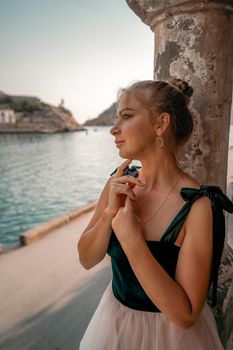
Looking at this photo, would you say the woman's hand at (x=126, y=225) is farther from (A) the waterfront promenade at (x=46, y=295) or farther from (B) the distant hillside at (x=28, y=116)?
(B) the distant hillside at (x=28, y=116)

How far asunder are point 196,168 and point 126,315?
3.33 feet

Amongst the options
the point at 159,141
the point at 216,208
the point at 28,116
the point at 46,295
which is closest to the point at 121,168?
the point at 159,141

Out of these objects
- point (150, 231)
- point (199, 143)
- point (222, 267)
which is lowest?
point (222, 267)

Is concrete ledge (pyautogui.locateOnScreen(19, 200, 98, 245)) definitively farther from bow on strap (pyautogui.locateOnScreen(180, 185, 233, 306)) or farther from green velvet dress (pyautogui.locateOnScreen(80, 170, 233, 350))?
bow on strap (pyautogui.locateOnScreen(180, 185, 233, 306))

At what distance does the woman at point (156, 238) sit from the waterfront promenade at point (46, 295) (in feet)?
4.37

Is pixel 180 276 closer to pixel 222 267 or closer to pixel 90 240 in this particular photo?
pixel 90 240

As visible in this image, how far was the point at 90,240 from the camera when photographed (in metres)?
1.34

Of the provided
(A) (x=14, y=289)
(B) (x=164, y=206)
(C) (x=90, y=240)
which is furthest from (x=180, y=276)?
(A) (x=14, y=289)

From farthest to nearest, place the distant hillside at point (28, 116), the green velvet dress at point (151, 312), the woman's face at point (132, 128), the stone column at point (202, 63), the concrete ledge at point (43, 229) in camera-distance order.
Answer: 1. the distant hillside at point (28, 116)
2. the concrete ledge at point (43, 229)
3. the stone column at point (202, 63)
4. the woman's face at point (132, 128)
5. the green velvet dress at point (151, 312)

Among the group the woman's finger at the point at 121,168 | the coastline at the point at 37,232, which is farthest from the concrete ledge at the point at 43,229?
the woman's finger at the point at 121,168

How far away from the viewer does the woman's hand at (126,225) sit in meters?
1.12

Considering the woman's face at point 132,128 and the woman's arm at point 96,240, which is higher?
the woman's face at point 132,128

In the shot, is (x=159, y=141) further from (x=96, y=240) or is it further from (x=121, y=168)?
(x=96, y=240)

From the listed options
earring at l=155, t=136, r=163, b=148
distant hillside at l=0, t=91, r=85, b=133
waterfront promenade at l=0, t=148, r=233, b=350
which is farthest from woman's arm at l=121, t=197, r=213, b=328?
distant hillside at l=0, t=91, r=85, b=133
